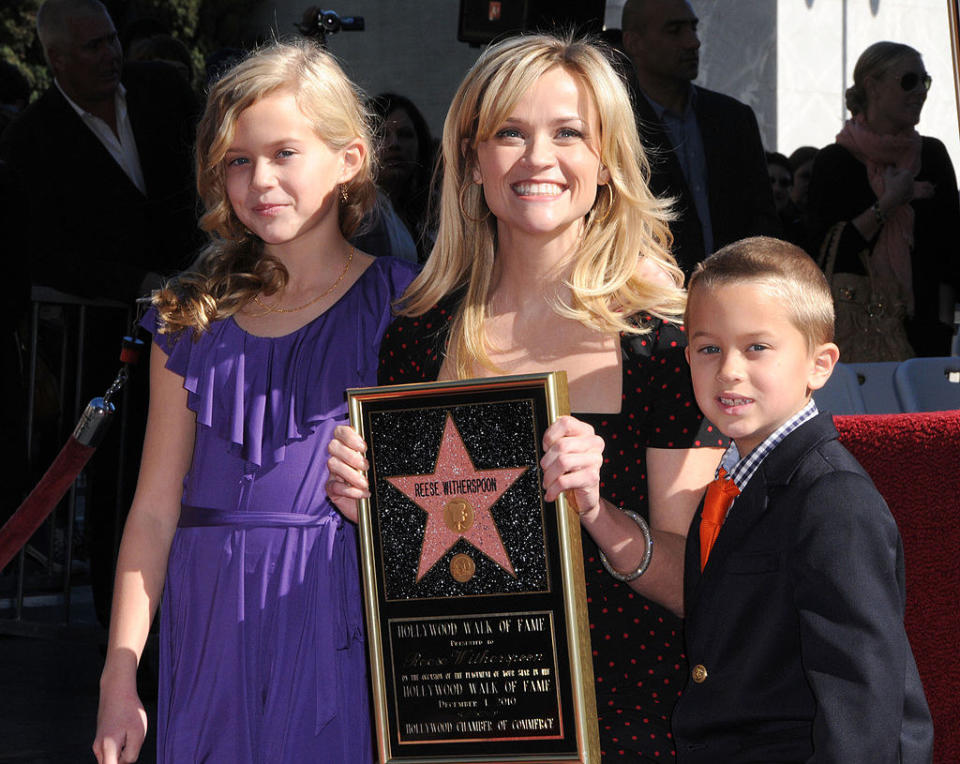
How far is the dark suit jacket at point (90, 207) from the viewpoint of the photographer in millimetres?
4766

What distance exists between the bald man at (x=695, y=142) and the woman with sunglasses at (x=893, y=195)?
28cm

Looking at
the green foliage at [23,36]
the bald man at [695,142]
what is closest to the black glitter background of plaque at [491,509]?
the bald man at [695,142]

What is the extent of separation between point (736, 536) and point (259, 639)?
87cm

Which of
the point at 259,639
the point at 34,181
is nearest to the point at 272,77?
the point at 259,639

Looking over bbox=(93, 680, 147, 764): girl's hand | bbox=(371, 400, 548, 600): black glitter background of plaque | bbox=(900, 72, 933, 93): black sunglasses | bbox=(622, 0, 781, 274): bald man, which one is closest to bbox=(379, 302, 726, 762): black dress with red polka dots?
bbox=(371, 400, 548, 600): black glitter background of plaque

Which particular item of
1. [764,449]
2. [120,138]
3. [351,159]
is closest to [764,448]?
[764,449]

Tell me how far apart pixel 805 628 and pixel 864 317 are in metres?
3.16

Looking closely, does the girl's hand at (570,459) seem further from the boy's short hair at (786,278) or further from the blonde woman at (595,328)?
the boy's short hair at (786,278)

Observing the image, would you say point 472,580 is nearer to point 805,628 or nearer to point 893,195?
point 805,628

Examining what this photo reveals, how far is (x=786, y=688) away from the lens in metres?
1.78

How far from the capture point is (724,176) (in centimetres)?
479

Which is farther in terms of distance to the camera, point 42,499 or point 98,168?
point 98,168

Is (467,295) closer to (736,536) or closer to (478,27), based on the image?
(736,536)

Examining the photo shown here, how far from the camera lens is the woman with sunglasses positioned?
4.85 m
